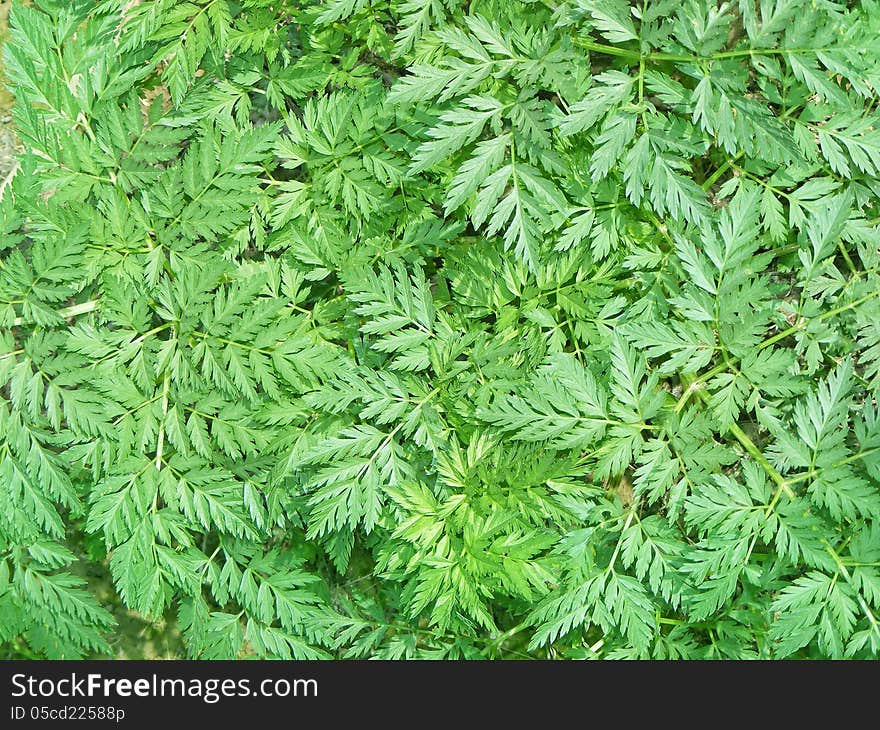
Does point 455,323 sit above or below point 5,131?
below

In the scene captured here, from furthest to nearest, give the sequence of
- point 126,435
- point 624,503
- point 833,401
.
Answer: point 624,503 < point 126,435 < point 833,401

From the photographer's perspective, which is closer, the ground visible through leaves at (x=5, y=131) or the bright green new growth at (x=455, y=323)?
the bright green new growth at (x=455, y=323)

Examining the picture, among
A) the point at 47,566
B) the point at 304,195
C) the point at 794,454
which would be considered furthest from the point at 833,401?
the point at 47,566

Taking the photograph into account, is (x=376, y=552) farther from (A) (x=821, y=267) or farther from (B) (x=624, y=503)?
(A) (x=821, y=267)

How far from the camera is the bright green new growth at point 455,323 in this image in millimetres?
2842

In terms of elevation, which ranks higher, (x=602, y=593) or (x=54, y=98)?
(x=54, y=98)

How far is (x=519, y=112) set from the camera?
2.87 m

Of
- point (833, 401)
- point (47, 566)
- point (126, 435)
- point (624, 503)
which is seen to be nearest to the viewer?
point (833, 401)

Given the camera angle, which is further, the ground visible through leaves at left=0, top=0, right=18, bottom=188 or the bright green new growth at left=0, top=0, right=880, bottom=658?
the ground visible through leaves at left=0, top=0, right=18, bottom=188

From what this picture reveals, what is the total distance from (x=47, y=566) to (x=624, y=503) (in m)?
2.46

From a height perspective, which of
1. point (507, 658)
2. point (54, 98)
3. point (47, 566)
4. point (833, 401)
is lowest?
point (507, 658)

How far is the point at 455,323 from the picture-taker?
3.19m

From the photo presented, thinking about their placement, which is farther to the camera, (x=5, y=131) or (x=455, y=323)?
(x=5, y=131)

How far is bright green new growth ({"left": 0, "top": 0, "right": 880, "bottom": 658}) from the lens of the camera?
9.32 feet
